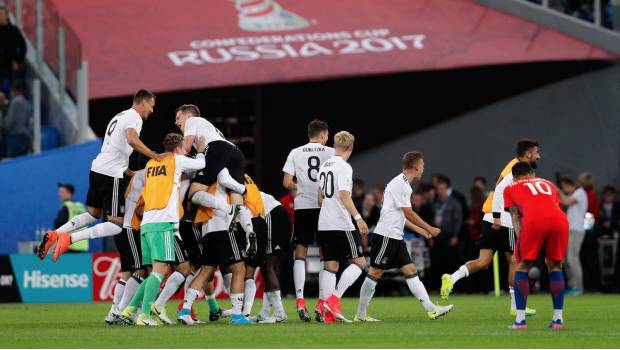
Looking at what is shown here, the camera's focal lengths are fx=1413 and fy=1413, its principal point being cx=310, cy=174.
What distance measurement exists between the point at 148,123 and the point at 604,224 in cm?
896

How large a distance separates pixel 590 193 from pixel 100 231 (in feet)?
38.7

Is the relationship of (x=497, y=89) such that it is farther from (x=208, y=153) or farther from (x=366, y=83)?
(x=208, y=153)

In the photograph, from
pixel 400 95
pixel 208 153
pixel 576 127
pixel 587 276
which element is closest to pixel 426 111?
pixel 400 95

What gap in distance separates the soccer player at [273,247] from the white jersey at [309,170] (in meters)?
0.25

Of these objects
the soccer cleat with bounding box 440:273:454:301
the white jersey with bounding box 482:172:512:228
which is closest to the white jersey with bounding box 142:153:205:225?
the soccer cleat with bounding box 440:273:454:301

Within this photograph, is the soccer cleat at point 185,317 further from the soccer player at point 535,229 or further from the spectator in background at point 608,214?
the spectator in background at point 608,214

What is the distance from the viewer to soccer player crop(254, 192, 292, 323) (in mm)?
15594

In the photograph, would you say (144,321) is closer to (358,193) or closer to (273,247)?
(273,247)

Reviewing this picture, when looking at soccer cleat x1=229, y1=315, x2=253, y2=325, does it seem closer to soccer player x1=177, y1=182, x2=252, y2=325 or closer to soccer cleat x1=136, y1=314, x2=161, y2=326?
soccer player x1=177, y1=182, x2=252, y2=325

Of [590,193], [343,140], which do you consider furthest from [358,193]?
[343,140]

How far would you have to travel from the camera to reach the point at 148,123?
2769cm

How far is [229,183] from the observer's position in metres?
15.1

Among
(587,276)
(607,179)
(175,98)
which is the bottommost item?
(587,276)

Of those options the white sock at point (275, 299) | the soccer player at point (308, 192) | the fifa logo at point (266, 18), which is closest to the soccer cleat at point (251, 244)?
the white sock at point (275, 299)
